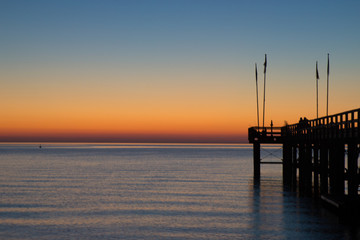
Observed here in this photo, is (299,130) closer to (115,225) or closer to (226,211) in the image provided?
(226,211)

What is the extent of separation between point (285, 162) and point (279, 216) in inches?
952

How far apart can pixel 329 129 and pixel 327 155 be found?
14.8 ft

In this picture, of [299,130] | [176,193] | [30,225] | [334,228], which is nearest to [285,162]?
[299,130]

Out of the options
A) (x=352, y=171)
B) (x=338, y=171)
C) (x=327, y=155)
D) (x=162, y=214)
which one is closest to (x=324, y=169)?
(x=327, y=155)

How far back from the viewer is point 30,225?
22688 mm

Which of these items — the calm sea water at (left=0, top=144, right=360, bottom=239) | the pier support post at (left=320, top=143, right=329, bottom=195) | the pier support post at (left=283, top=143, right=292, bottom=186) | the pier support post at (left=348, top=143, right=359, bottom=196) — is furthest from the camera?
the pier support post at (left=283, top=143, right=292, bottom=186)

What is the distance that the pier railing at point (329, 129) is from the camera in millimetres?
22719

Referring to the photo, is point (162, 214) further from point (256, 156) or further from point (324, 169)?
point (256, 156)

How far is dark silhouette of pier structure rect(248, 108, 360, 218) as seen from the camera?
901 inches

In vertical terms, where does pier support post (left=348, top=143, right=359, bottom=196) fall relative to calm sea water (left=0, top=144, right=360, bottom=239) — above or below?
above

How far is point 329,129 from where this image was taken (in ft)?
91.5

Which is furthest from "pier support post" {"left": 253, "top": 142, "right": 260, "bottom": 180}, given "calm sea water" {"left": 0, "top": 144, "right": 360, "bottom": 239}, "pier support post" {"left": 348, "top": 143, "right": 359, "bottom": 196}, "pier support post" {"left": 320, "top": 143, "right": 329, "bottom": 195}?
"pier support post" {"left": 348, "top": 143, "right": 359, "bottom": 196}

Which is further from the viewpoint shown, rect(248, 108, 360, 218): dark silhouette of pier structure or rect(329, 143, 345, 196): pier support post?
rect(329, 143, 345, 196): pier support post

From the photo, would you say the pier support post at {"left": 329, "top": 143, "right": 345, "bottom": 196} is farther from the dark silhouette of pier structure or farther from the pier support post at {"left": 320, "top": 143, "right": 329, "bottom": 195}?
the pier support post at {"left": 320, "top": 143, "right": 329, "bottom": 195}
